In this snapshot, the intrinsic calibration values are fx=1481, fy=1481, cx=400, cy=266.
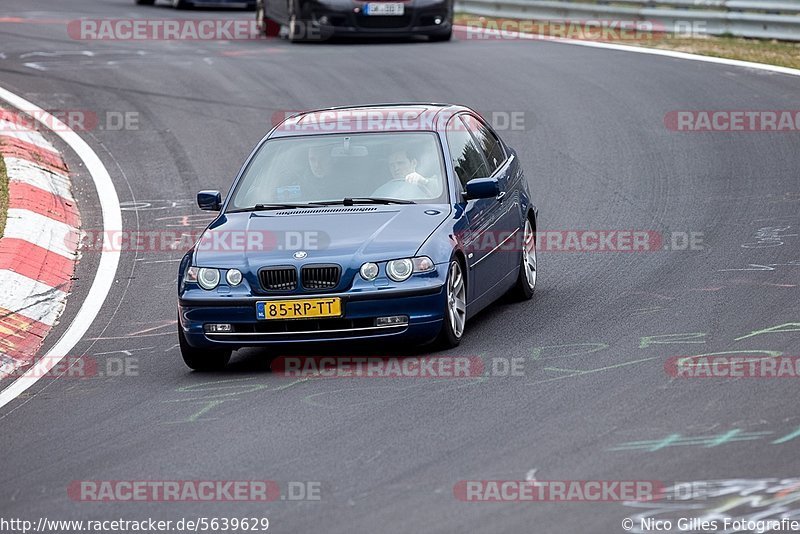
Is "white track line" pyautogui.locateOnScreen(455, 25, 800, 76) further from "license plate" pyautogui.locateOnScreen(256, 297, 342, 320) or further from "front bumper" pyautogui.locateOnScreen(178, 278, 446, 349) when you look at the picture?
"license plate" pyautogui.locateOnScreen(256, 297, 342, 320)

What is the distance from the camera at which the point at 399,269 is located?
30.6ft

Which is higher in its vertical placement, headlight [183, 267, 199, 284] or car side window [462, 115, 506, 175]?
car side window [462, 115, 506, 175]

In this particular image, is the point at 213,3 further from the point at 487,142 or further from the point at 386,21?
the point at 487,142

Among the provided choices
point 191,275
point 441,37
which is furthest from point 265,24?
point 191,275

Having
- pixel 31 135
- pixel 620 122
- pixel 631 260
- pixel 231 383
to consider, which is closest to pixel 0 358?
pixel 231 383

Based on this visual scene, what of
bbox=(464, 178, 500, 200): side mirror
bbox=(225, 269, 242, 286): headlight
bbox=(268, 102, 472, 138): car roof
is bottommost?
bbox=(225, 269, 242, 286): headlight

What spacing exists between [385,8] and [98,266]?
12.7m

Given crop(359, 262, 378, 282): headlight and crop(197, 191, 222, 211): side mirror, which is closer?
crop(359, 262, 378, 282): headlight

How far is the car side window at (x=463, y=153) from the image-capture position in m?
10.6

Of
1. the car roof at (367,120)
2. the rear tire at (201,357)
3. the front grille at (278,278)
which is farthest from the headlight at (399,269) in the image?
the car roof at (367,120)

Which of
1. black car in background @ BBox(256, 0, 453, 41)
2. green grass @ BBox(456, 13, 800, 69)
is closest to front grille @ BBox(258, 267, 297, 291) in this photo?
green grass @ BBox(456, 13, 800, 69)

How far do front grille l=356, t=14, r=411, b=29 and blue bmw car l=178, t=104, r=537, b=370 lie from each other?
13578 millimetres

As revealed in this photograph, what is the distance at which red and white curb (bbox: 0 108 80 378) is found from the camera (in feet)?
36.0

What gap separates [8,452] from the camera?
7.79 m
